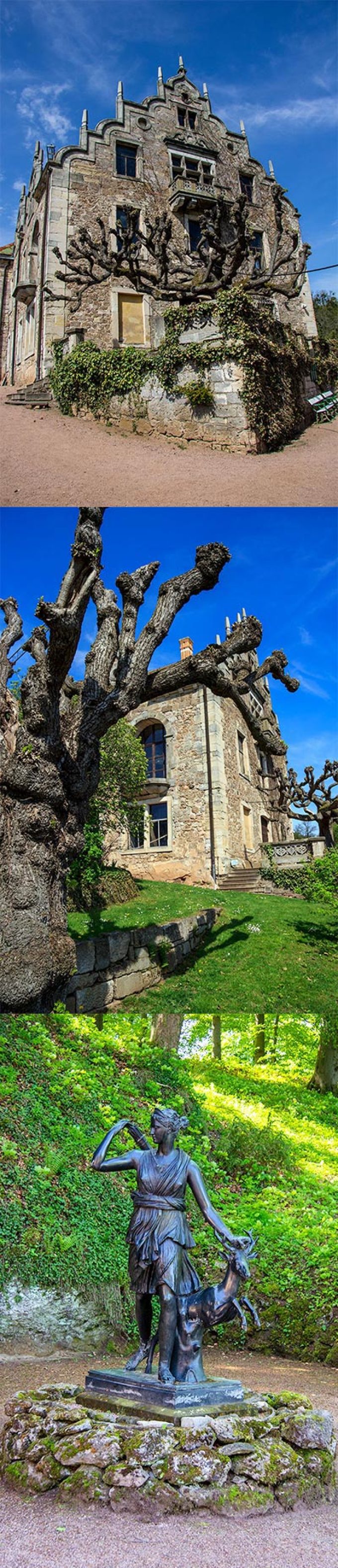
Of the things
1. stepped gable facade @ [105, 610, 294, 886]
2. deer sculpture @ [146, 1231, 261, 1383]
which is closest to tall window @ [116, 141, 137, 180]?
stepped gable facade @ [105, 610, 294, 886]

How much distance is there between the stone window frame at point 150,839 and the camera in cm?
1728

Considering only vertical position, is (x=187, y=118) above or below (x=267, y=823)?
above

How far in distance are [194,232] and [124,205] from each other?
2338mm

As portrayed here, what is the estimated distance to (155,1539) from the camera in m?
3.18

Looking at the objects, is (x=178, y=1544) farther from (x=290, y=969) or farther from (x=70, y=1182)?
(x=290, y=969)

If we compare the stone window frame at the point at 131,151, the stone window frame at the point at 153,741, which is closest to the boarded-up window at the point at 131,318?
the stone window frame at the point at 131,151

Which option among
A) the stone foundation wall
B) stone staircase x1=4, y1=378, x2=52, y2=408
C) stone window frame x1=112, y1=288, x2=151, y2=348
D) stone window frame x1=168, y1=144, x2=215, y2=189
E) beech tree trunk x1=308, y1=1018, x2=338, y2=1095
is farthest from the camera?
stone window frame x1=168, y1=144, x2=215, y2=189

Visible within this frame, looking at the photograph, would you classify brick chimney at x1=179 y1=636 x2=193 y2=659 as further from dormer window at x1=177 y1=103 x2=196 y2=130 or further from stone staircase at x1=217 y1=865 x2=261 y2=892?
dormer window at x1=177 y1=103 x2=196 y2=130

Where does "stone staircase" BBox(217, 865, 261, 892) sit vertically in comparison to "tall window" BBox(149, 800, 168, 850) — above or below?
below

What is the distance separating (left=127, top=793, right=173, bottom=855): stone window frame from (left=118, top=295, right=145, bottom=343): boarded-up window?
12.1m

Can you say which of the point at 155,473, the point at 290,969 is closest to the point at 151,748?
the point at 155,473

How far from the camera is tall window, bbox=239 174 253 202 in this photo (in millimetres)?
25845

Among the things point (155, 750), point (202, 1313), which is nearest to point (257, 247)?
point (155, 750)

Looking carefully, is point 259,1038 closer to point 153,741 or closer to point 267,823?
point 153,741
